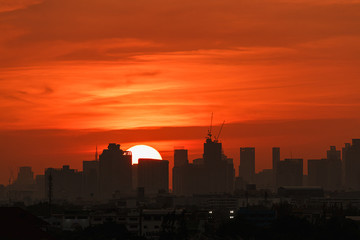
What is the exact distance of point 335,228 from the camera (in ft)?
427

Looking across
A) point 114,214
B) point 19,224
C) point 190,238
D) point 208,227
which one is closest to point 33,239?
A: point 19,224

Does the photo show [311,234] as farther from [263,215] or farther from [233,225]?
[263,215]

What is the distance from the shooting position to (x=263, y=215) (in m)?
192

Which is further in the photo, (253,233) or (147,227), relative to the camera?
(147,227)

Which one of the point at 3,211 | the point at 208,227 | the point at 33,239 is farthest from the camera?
the point at 208,227

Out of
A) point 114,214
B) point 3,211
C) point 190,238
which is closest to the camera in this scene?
point 3,211

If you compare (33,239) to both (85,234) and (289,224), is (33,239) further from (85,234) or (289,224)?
(289,224)

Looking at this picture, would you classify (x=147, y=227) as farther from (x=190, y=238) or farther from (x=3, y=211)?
(x=3, y=211)

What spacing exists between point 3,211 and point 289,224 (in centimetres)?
5561

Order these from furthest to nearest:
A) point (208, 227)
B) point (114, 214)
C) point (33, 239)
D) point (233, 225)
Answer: point (114, 214) < point (208, 227) < point (233, 225) < point (33, 239)

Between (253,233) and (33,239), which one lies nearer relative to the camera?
(33,239)

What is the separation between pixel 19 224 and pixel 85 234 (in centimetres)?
3683

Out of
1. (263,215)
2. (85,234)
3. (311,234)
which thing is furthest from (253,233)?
(263,215)

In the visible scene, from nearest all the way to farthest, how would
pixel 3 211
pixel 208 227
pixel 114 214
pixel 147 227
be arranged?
pixel 3 211 < pixel 208 227 < pixel 147 227 < pixel 114 214
